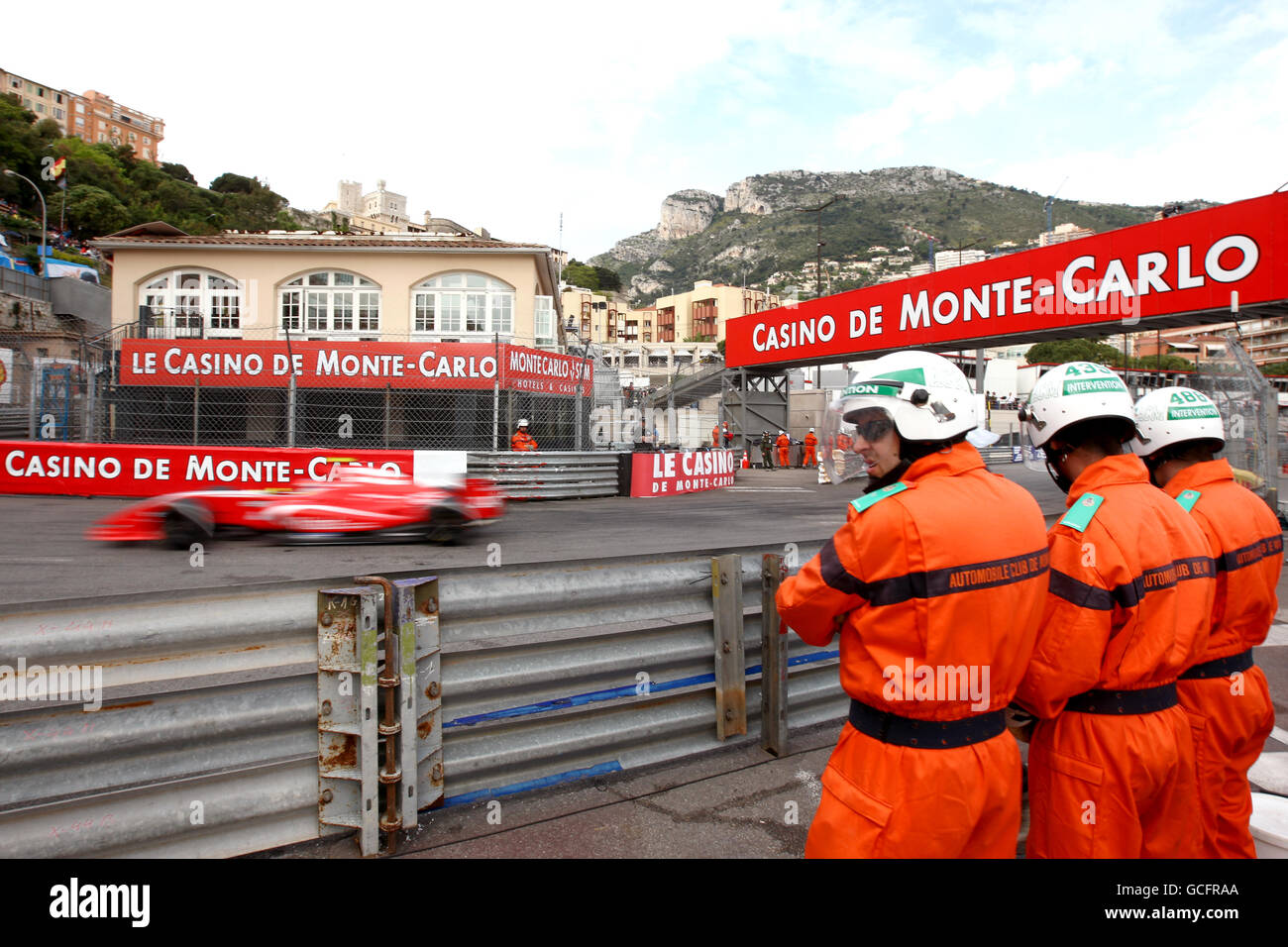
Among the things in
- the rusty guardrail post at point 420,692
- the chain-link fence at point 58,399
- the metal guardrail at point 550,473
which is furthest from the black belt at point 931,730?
the chain-link fence at point 58,399

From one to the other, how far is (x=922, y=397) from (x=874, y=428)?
0.16 m

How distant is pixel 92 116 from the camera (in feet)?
411

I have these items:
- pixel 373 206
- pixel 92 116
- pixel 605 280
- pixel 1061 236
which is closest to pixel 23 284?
pixel 1061 236

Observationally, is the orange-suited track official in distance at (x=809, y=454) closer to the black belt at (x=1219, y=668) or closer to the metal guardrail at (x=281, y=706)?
the metal guardrail at (x=281, y=706)

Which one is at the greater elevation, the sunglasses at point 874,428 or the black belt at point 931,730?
the sunglasses at point 874,428

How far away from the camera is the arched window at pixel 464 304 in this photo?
26750mm

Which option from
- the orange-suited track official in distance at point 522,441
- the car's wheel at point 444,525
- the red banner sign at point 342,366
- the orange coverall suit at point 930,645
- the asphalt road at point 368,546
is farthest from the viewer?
the red banner sign at point 342,366

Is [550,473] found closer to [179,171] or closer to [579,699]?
[579,699]

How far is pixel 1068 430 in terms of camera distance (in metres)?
2.47

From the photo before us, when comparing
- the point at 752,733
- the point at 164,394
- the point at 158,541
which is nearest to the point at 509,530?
the point at 158,541

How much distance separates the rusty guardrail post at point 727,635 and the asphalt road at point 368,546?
1.17 m

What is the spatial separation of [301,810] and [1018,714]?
96.1 inches

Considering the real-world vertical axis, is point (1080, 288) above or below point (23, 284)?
below
